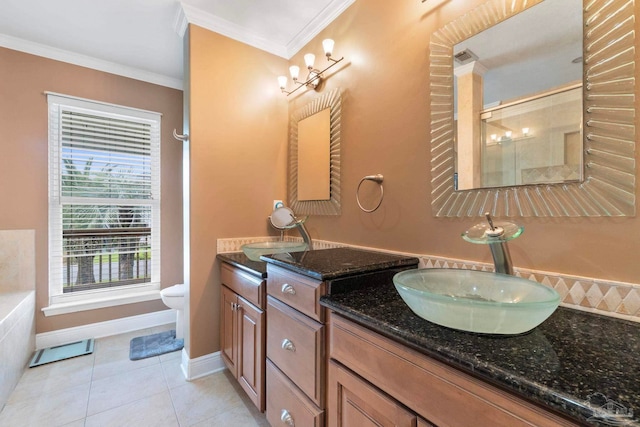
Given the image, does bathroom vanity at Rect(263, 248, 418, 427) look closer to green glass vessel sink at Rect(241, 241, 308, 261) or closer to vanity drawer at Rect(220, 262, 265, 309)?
vanity drawer at Rect(220, 262, 265, 309)

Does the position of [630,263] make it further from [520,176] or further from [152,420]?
[152,420]

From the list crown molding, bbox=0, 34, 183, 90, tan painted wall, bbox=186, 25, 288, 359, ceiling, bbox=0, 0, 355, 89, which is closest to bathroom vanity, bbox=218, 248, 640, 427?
tan painted wall, bbox=186, 25, 288, 359

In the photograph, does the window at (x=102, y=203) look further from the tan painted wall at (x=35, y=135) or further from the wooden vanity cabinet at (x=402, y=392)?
the wooden vanity cabinet at (x=402, y=392)

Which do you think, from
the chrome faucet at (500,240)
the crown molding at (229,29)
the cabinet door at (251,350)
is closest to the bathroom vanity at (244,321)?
the cabinet door at (251,350)

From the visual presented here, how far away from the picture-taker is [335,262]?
1.29 m

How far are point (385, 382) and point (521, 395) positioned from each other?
36 cm

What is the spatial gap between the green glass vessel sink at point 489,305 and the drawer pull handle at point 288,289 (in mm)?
472

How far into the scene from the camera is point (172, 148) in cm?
294

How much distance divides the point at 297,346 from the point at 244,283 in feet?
2.03

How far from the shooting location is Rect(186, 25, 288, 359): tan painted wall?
79.3 inches

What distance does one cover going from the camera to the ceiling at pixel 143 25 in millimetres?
1913

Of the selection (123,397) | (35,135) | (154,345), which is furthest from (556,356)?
(35,135)

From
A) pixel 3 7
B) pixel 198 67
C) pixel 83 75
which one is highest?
pixel 3 7

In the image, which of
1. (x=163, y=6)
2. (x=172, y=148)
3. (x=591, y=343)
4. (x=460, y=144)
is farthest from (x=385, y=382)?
(x=172, y=148)
